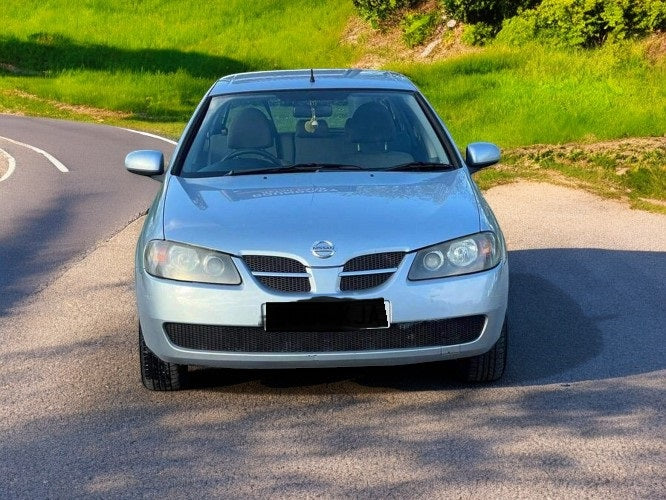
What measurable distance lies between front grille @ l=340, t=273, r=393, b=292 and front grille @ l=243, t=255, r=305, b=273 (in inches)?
7.6

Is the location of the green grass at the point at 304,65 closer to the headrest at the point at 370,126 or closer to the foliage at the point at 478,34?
the foliage at the point at 478,34

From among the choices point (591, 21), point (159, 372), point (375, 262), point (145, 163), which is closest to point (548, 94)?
point (591, 21)

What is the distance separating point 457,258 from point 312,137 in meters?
1.64

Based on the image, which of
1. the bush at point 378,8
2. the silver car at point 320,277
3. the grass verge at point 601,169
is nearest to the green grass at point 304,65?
the grass verge at point 601,169

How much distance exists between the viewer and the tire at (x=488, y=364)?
19.6 feet

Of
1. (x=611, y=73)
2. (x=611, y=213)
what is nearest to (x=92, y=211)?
(x=611, y=213)

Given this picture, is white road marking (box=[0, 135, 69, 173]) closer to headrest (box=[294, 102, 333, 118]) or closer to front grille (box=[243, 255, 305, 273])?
headrest (box=[294, 102, 333, 118])

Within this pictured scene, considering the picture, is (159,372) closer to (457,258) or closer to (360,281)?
(360,281)

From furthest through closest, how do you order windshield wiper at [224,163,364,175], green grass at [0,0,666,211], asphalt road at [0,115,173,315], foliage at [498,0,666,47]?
1. foliage at [498,0,666,47]
2. green grass at [0,0,666,211]
3. asphalt road at [0,115,173,315]
4. windshield wiper at [224,163,364,175]

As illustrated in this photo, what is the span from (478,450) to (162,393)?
173 centimetres

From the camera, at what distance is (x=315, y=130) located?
712 centimetres

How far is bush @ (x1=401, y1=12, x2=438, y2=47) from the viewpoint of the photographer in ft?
137

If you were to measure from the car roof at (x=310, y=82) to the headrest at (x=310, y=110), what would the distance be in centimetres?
14

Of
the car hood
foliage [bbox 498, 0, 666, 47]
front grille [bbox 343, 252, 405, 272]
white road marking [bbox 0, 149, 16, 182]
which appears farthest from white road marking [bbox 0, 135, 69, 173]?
foliage [bbox 498, 0, 666, 47]
